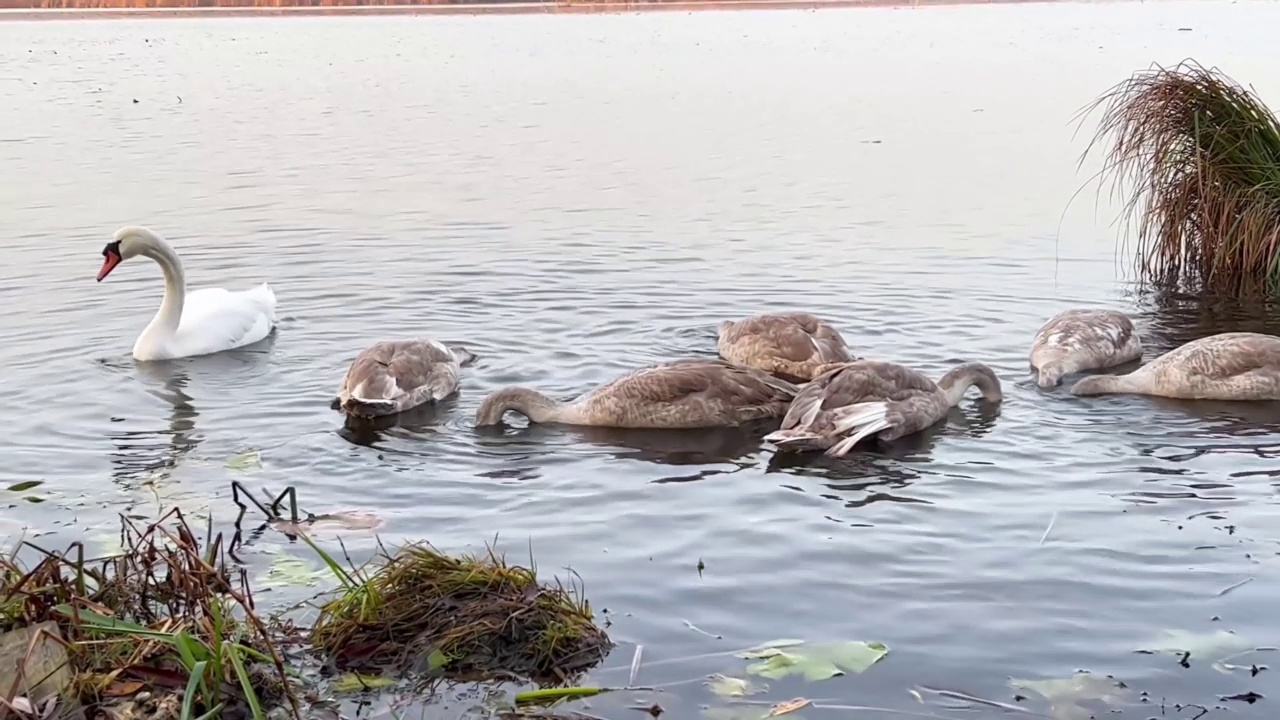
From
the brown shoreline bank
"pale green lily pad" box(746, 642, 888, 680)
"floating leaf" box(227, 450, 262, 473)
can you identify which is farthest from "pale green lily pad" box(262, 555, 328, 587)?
the brown shoreline bank

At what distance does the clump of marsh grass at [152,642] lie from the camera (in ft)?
19.0

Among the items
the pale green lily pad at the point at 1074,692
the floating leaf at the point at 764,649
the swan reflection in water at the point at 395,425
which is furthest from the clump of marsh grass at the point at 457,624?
the swan reflection in water at the point at 395,425

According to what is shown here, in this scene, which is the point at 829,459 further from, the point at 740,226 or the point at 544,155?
the point at 544,155

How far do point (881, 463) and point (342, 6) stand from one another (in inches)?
3855

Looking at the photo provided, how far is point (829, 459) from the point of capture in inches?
410

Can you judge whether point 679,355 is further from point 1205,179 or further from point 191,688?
point 191,688

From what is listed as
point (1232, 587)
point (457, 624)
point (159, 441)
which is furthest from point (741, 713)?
point (159, 441)

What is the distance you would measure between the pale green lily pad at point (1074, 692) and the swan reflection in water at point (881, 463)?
2687mm

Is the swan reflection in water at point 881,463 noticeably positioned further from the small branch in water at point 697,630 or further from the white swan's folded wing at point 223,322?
the white swan's folded wing at point 223,322

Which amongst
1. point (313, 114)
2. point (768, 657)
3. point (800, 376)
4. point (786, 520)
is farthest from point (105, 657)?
point (313, 114)

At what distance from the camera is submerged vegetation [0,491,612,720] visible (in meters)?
5.79

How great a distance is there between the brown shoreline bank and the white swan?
81010 mm

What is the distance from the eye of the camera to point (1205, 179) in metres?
15.9

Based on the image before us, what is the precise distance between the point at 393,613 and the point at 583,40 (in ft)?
211
